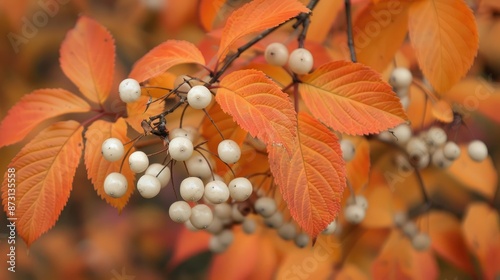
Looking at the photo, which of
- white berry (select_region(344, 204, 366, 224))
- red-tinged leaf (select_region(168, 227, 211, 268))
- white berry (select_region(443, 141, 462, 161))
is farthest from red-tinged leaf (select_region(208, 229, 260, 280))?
white berry (select_region(443, 141, 462, 161))

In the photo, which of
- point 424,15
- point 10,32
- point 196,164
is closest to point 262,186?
point 196,164

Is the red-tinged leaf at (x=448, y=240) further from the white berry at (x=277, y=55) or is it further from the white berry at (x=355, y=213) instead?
the white berry at (x=277, y=55)

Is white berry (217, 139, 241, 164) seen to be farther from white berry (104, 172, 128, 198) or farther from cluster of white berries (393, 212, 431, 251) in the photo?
cluster of white berries (393, 212, 431, 251)

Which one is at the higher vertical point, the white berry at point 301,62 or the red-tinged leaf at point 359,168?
the white berry at point 301,62

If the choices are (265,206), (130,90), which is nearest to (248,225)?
(265,206)

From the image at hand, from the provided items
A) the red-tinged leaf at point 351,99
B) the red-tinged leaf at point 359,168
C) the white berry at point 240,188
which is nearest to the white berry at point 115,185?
the white berry at point 240,188

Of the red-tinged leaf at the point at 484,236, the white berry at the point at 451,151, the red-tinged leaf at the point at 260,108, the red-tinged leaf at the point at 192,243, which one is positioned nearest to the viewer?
the red-tinged leaf at the point at 260,108
